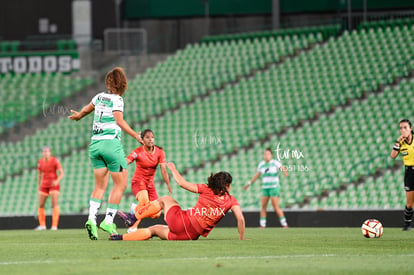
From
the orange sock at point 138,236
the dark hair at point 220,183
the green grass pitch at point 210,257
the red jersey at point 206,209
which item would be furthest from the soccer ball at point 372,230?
the orange sock at point 138,236

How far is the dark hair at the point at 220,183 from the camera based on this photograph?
12.2m

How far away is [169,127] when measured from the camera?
30.3 m

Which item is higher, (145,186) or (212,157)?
(145,186)

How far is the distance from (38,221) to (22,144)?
30.8 feet

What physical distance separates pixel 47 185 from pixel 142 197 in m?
6.57

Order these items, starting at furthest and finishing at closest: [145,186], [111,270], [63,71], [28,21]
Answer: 1. [28,21]
2. [63,71]
3. [145,186]
4. [111,270]

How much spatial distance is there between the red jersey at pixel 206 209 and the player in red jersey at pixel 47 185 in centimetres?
946

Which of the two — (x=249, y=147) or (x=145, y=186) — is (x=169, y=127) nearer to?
(x=249, y=147)

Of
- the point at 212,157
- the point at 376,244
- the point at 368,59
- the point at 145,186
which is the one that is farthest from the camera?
the point at 368,59

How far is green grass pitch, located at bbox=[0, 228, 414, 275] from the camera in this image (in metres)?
8.32

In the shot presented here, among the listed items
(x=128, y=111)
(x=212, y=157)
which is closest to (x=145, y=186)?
(x=212, y=157)

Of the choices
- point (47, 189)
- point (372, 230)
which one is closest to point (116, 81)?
point (372, 230)

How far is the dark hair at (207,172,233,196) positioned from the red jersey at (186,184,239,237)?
7cm

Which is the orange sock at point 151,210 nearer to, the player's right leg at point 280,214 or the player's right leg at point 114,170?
the player's right leg at point 114,170
